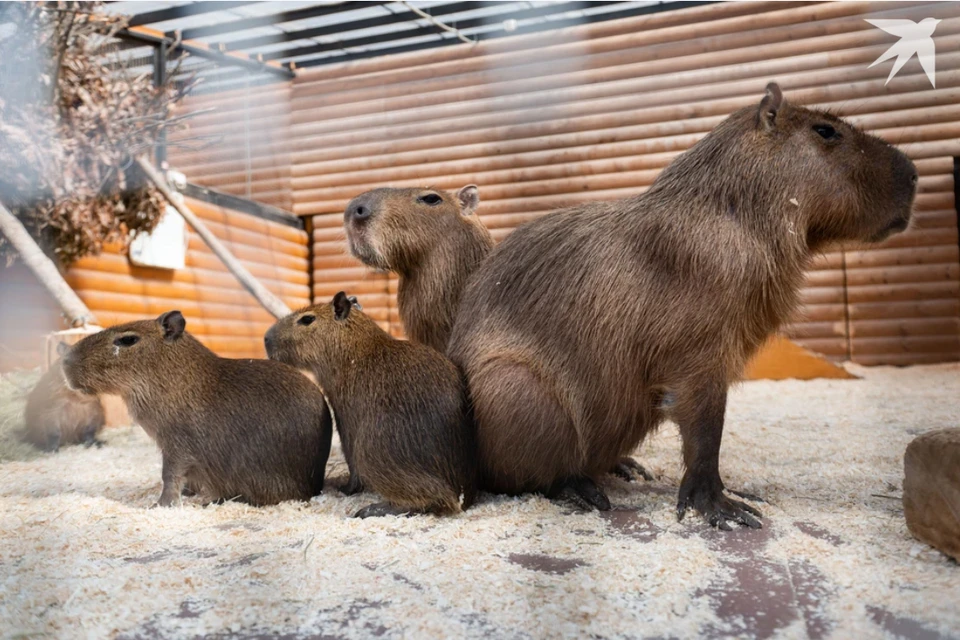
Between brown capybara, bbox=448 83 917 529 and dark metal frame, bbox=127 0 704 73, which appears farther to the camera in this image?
brown capybara, bbox=448 83 917 529

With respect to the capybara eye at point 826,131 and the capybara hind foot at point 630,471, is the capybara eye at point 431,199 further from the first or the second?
the capybara eye at point 826,131

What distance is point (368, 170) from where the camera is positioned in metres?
2.77

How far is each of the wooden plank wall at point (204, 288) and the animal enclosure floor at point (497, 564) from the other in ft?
1.78

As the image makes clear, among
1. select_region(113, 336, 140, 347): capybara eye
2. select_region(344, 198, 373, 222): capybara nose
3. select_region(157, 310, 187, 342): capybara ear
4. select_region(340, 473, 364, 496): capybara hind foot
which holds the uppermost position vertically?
select_region(344, 198, 373, 222): capybara nose

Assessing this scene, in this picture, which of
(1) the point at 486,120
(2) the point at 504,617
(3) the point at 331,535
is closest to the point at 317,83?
(1) the point at 486,120

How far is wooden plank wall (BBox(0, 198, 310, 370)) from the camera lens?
2.52 meters

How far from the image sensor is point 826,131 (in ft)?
6.19

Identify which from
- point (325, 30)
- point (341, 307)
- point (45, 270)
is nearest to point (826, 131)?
point (325, 30)

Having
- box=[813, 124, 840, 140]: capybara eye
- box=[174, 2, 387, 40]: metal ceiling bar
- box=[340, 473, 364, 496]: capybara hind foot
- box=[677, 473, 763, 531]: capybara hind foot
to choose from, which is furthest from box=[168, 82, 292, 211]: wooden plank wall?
box=[677, 473, 763, 531]: capybara hind foot

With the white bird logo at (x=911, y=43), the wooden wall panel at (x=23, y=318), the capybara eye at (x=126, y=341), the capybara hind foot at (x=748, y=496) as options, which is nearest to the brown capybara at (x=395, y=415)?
the capybara eye at (x=126, y=341)

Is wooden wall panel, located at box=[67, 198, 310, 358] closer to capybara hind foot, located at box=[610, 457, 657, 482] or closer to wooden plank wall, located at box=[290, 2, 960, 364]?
wooden plank wall, located at box=[290, 2, 960, 364]

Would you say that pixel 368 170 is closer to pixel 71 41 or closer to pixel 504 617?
pixel 71 41

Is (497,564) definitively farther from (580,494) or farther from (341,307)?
(341,307)

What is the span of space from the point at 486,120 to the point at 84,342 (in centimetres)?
144
